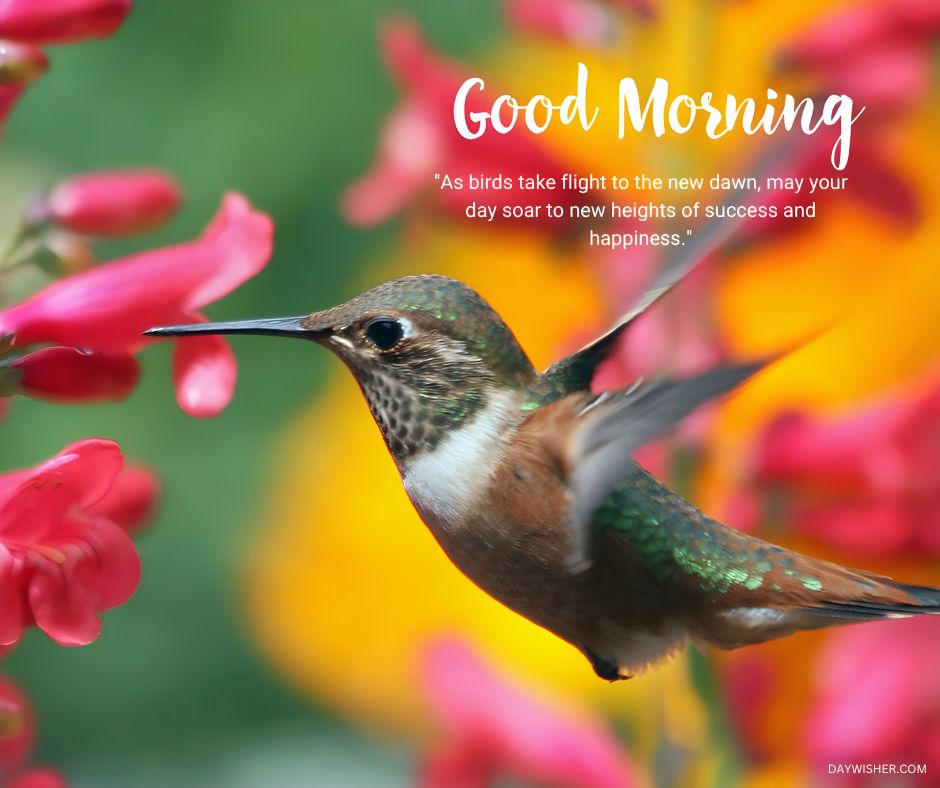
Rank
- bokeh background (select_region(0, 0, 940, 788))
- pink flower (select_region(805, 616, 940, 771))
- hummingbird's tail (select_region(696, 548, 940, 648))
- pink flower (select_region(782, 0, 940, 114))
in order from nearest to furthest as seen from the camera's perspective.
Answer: hummingbird's tail (select_region(696, 548, 940, 648)), pink flower (select_region(805, 616, 940, 771)), pink flower (select_region(782, 0, 940, 114)), bokeh background (select_region(0, 0, 940, 788))

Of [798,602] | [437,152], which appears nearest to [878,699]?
[798,602]

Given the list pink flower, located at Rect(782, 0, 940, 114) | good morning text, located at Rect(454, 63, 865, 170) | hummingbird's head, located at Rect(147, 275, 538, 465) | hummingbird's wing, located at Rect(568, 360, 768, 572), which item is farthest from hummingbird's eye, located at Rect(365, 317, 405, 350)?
pink flower, located at Rect(782, 0, 940, 114)

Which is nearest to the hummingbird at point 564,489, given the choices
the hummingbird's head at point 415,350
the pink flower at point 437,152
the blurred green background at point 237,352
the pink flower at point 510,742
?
the hummingbird's head at point 415,350

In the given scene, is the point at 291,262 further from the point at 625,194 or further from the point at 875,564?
the point at 875,564

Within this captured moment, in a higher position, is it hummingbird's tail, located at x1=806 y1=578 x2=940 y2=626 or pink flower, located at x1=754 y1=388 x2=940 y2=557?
pink flower, located at x1=754 y1=388 x2=940 y2=557

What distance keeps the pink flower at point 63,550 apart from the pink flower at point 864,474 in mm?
778

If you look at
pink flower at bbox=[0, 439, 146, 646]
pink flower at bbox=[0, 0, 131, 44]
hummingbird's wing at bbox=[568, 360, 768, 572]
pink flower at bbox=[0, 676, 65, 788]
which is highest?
pink flower at bbox=[0, 0, 131, 44]

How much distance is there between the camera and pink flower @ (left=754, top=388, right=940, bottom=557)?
1.34 m

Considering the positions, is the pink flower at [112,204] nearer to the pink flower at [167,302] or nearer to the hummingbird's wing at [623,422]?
the pink flower at [167,302]

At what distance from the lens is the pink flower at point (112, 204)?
3.20 feet

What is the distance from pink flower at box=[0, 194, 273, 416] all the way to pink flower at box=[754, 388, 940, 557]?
27.2 inches

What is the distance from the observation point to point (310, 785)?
2.32m

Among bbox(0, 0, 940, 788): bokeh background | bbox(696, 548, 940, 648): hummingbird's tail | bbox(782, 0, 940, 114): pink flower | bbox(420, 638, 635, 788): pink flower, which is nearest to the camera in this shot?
bbox(696, 548, 940, 648): hummingbird's tail

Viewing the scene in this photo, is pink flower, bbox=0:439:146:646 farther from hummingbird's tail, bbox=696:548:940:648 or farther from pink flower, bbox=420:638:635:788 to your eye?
pink flower, bbox=420:638:635:788
